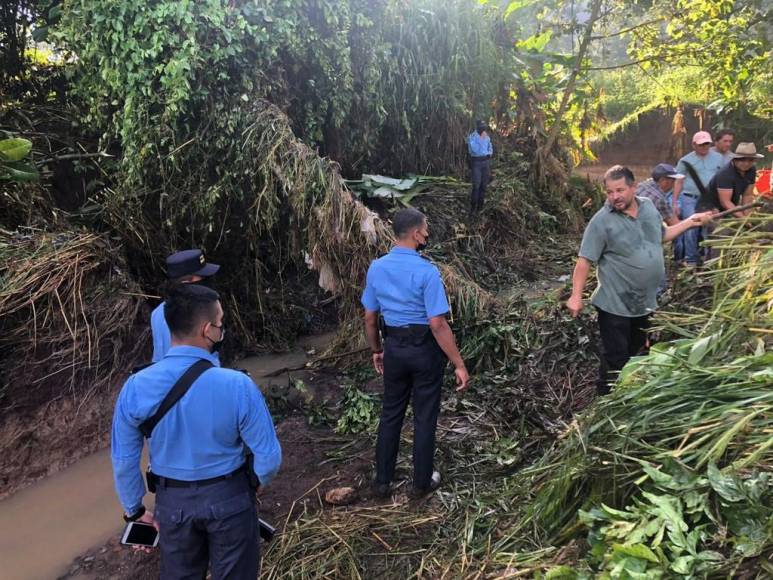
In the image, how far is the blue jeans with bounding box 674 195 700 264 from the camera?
Result: 6.54m

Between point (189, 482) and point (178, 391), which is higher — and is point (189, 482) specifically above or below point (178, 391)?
below

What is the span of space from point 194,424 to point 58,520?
8.56ft

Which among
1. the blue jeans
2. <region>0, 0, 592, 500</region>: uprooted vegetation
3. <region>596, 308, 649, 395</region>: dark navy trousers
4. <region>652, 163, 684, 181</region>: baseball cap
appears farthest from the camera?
the blue jeans

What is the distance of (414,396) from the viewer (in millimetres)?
3580

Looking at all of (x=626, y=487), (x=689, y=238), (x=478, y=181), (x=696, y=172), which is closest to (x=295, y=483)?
(x=626, y=487)

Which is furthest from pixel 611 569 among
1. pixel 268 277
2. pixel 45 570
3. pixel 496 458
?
pixel 268 277

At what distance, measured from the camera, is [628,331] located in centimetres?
390

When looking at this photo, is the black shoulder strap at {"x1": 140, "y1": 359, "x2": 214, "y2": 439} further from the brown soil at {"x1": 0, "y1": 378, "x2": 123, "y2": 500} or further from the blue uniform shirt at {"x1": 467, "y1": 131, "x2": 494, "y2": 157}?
the blue uniform shirt at {"x1": 467, "y1": 131, "x2": 494, "y2": 157}

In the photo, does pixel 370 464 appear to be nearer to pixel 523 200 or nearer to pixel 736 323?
pixel 736 323

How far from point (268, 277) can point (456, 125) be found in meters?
4.46

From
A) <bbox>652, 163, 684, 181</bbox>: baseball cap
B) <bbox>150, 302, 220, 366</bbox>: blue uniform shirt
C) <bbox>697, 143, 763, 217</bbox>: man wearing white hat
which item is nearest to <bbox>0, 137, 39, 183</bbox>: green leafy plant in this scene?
<bbox>150, 302, 220, 366</bbox>: blue uniform shirt

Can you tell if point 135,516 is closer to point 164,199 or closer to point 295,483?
point 295,483

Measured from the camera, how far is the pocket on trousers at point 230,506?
2178 mm

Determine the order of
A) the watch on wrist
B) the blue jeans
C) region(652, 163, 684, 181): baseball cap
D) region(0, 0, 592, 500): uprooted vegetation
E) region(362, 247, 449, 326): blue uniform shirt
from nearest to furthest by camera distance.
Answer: the watch on wrist
region(362, 247, 449, 326): blue uniform shirt
region(0, 0, 592, 500): uprooted vegetation
region(652, 163, 684, 181): baseball cap
the blue jeans
